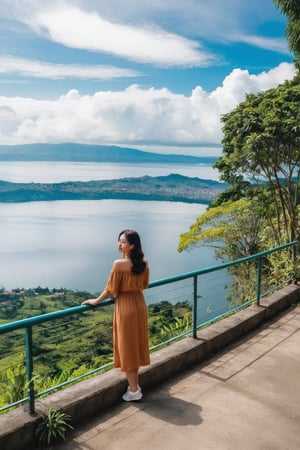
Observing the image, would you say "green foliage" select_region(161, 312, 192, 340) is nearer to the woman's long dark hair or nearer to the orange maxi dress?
the orange maxi dress

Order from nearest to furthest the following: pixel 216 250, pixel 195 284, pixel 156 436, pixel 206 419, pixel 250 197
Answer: pixel 156 436 < pixel 206 419 < pixel 195 284 < pixel 250 197 < pixel 216 250

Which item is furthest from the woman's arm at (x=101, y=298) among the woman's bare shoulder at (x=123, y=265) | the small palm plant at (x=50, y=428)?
the small palm plant at (x=50, y=428)

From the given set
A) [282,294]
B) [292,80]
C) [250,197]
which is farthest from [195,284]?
[292,80]

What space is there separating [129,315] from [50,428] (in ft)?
3.42

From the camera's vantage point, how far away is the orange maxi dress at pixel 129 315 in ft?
12.3

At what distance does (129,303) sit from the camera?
12.5 feet

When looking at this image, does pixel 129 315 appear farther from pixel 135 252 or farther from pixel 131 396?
pixel 131 396

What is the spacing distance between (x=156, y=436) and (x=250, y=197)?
12.8 meters

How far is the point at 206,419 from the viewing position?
12.3ft

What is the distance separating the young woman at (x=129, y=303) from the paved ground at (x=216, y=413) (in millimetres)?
421

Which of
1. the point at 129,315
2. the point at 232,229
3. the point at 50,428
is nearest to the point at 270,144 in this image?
the point at 129,315

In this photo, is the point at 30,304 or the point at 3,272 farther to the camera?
the point at 3,272

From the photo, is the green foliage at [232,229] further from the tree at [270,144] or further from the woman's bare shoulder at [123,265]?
the woman's bare shoulder at [123,265]

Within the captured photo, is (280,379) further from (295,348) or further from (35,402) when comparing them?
(35,402)
